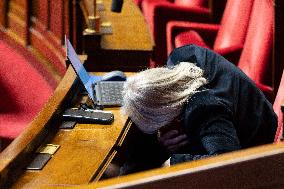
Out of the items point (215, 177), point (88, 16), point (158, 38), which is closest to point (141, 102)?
point (215, 177)

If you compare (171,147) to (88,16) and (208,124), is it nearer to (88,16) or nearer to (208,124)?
(208,124)

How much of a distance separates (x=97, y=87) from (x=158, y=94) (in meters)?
0.30

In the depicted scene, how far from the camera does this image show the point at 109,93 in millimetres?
1127

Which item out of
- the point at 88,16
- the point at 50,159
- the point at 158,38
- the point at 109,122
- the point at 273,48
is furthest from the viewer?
the point at 158,38

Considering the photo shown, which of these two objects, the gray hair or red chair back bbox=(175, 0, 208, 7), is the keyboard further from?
red chair back bbox=(175, 0, 208, 7)

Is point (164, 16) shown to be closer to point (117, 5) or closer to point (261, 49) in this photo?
point (117, 5)

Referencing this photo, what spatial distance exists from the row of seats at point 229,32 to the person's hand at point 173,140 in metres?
0.16

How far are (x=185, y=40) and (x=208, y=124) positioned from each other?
2.75 ft

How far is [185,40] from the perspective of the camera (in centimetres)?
167

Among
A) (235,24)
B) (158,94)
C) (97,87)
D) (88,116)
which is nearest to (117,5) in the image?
(235,24)

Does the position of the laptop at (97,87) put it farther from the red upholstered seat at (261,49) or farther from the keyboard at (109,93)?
the red upholstered seat at (261,49)

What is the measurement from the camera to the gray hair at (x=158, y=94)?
0.87 m

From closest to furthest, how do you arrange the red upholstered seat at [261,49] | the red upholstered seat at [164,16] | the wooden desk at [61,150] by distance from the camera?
the wooden desk at [61,150] → the red upholstered seat at [261,49] → the red upholstered seat at [164,16]

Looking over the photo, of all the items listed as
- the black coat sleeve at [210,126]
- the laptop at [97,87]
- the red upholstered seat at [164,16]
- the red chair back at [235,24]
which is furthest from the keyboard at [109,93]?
the red upholstered seat at [164,16]
